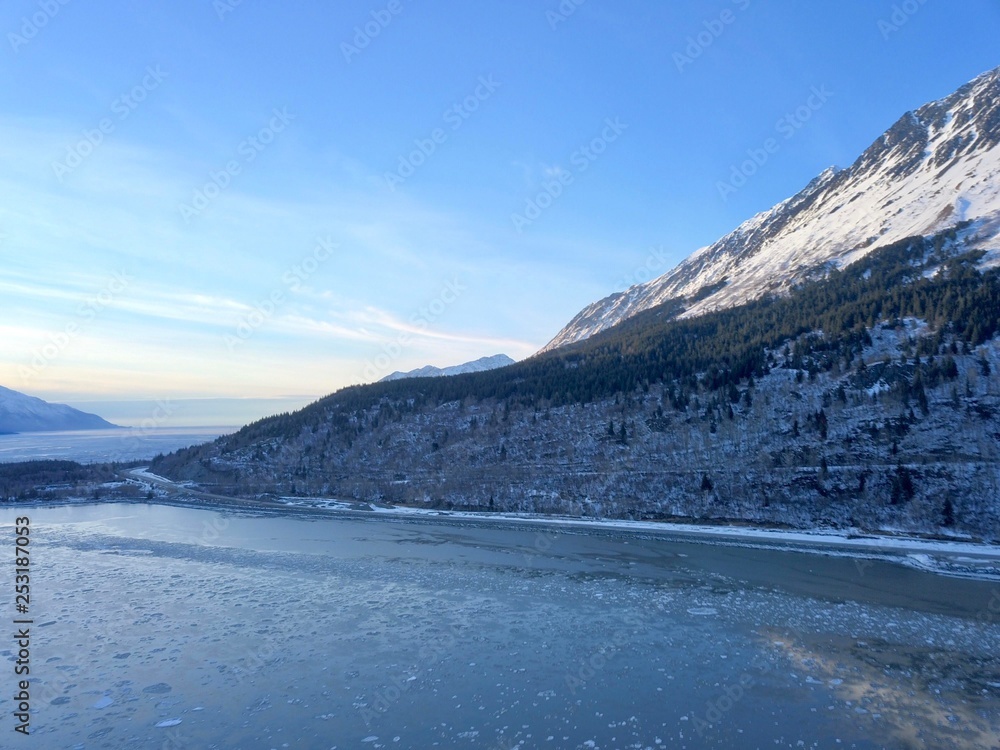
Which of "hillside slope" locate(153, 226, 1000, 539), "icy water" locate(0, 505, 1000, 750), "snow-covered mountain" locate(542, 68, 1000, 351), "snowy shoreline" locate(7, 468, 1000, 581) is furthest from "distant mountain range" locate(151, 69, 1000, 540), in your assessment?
"icy water" locate(0, 505, 1000, 750)

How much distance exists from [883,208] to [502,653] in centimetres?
15442

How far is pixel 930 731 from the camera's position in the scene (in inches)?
706

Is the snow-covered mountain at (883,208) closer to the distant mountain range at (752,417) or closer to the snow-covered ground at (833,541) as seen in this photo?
the distant mountain range at (752,417)

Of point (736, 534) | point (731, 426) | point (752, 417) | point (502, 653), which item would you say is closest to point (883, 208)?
point (752, 417)

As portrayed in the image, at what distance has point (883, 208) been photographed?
452 feet

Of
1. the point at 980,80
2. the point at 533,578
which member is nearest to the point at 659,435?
the point at 533,578

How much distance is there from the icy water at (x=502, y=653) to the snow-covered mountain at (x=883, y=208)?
273 ft

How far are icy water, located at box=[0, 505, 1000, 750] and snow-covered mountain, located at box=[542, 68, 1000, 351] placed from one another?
3281 inches

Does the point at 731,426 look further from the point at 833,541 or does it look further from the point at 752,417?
the point at 833,541

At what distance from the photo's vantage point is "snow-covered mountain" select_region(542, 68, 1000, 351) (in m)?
117

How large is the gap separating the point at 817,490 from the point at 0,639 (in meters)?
59.7

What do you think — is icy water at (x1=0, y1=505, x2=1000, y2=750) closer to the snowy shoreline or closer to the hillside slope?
the snowy shoreline

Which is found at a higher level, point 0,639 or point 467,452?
point 467,452

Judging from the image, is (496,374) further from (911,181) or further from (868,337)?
(911,181)
